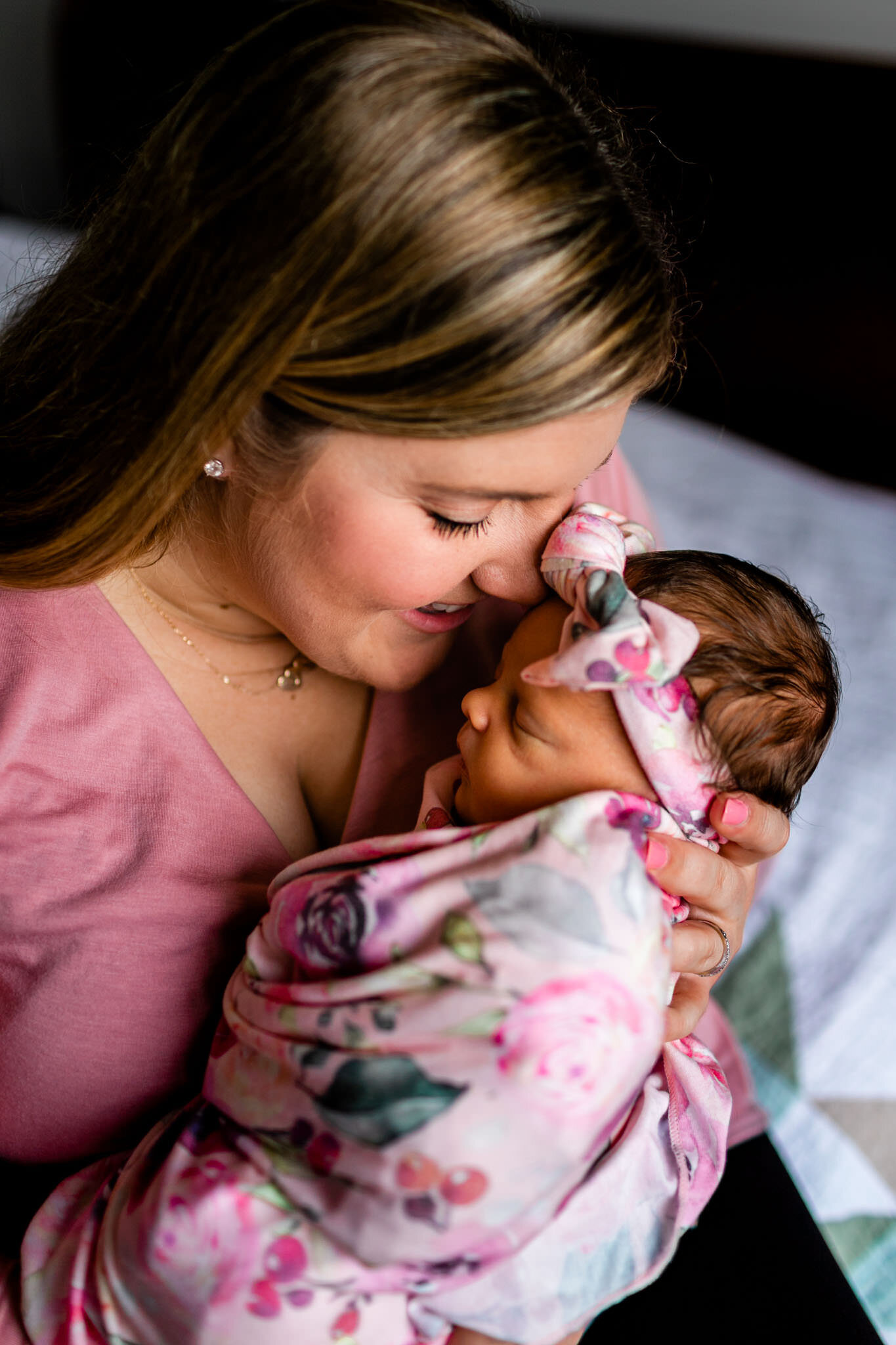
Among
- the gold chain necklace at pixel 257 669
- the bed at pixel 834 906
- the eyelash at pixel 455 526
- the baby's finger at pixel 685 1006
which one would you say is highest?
the eyelash at pixel 455 526

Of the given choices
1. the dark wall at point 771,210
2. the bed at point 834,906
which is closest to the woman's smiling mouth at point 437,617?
the bed at point 834,906

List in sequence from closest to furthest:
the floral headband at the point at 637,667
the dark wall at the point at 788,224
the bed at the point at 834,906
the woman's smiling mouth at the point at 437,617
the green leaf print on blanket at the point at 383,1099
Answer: the green leaf print on blanket at the point at 383,1099, the floral headband at the point at 637,667, the woman's smiling mouth at the point at 437,617, the bed at the point at 834,906, the dark wall at the point at 788,224

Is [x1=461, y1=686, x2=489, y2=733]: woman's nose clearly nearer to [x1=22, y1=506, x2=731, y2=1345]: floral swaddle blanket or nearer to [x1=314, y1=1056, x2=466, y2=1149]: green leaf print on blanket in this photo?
[x1=22, y1=506, x2=731, y2=1345]: floral swaddle blanket

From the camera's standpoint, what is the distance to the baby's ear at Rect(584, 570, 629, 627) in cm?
89

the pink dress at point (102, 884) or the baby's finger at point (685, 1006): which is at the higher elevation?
the pink dress at point (102, 884)

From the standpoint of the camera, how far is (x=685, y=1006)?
102cm

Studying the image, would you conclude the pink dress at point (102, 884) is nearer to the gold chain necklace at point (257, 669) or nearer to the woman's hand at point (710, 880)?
the gold chain necklace at point (257, 669)

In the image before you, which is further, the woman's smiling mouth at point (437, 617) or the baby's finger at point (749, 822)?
the woman's smiling mouth at point (437, 617)

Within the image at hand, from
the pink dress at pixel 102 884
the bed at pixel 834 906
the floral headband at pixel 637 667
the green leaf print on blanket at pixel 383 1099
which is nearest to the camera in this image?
the green leaf print on blanket at pixel 383 1099

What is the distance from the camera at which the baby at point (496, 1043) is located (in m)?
0.74

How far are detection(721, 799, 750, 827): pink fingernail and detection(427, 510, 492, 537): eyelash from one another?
0.32 metres

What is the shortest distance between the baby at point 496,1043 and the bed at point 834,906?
58 centimetres

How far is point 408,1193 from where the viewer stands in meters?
0.74

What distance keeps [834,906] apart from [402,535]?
106 centimetres
